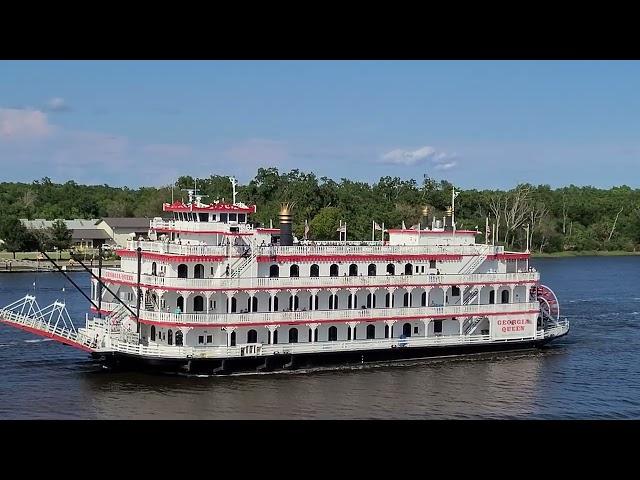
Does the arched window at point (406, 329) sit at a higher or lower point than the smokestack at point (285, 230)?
lower

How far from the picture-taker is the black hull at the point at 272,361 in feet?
93.2

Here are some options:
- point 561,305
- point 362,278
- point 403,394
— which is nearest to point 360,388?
point 403,394

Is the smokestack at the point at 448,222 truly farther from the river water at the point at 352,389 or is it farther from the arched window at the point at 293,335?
the arched window at the point at 293,335

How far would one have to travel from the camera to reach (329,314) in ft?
102

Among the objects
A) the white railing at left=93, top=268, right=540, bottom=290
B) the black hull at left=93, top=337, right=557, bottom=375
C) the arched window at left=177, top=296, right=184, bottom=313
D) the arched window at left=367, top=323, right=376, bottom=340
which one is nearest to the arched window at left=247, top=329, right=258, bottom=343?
the black hull at left=93, top=337, right=557, bottom=375

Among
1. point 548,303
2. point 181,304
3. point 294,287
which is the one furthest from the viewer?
point 548,303

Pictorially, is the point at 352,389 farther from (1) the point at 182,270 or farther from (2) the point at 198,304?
(1) the point at 182,270

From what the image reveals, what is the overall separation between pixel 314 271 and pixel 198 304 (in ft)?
14.4

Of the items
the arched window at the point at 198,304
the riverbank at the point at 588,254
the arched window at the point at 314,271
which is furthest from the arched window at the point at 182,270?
the riverbank at the point at 588,254

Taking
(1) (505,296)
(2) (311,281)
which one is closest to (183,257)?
(2) (311,281)

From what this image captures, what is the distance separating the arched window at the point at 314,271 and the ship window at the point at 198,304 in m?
4.07

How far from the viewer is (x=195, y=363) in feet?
93.2

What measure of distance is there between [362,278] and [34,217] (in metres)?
60.4
